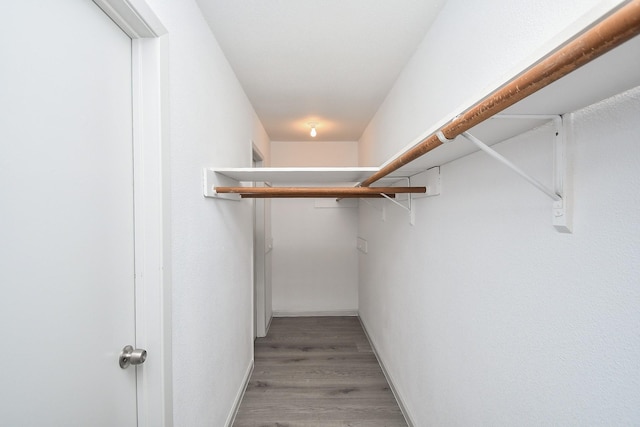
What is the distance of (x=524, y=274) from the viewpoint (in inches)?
32.0

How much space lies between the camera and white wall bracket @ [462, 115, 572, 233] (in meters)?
0.67

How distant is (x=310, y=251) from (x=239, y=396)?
1.99 m

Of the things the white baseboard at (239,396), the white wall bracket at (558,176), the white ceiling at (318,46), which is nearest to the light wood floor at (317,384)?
the white baseboard at (239,396)

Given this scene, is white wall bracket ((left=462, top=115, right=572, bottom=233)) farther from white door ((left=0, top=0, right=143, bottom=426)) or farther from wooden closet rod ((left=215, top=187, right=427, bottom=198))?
white door ((left=0, top=0, right=143, bottom=426))

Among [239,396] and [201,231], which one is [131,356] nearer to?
[201,231]

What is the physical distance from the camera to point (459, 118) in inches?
24.7

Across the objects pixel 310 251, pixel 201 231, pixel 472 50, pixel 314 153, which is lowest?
pixel 310 251

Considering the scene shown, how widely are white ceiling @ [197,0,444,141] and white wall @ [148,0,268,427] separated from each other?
0.15 meters

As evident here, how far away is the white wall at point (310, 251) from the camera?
12.1 ft

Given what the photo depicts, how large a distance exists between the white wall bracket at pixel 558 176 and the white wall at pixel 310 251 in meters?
2.98

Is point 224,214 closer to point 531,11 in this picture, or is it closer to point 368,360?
point 531,11

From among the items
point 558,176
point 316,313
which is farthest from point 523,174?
point 316,313

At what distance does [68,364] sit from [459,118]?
3.73 ft

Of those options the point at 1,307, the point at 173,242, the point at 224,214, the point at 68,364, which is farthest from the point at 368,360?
the point at 1,307
